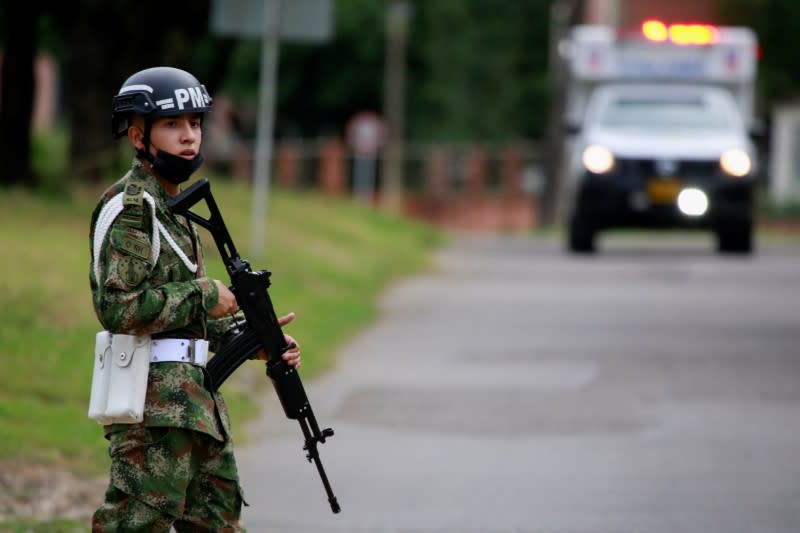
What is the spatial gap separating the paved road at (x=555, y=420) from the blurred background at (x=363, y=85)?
12.2 feet

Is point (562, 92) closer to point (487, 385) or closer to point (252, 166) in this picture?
point (252, 166)

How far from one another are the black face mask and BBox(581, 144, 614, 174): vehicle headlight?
16166 mm

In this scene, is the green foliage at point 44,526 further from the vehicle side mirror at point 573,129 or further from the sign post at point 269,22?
the vehicle side mirror at point 573,129

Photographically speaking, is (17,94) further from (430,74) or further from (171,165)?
(430,74)

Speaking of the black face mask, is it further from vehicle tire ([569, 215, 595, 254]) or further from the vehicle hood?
vehicle tire ([569, 215, 595, 254])

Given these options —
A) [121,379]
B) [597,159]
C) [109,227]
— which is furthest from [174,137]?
[597,159]

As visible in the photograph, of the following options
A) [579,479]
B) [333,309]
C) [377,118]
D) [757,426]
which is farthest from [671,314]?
[377,118]

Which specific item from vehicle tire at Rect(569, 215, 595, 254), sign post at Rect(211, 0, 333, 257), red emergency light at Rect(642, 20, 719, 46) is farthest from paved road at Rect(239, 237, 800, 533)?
red emergency light at Rect(642, 20, 719, 46)

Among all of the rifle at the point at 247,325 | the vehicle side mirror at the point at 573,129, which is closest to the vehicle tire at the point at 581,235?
the vehicle side mirror at the point at 573,129

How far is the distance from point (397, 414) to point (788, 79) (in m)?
36.2

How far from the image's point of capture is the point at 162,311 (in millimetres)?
5039

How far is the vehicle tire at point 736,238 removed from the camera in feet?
72.6

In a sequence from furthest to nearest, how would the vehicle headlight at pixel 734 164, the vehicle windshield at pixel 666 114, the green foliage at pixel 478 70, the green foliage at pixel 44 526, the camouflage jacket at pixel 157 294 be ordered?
the green foliage at pixel 478 70, the vehicle windshield at pixel 666 114, the vehicle headlight at pixel 734 164, the green foliage at pixel 44 526, the camouflage jacket at pixel 157 294

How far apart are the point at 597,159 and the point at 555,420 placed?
11.0 m
